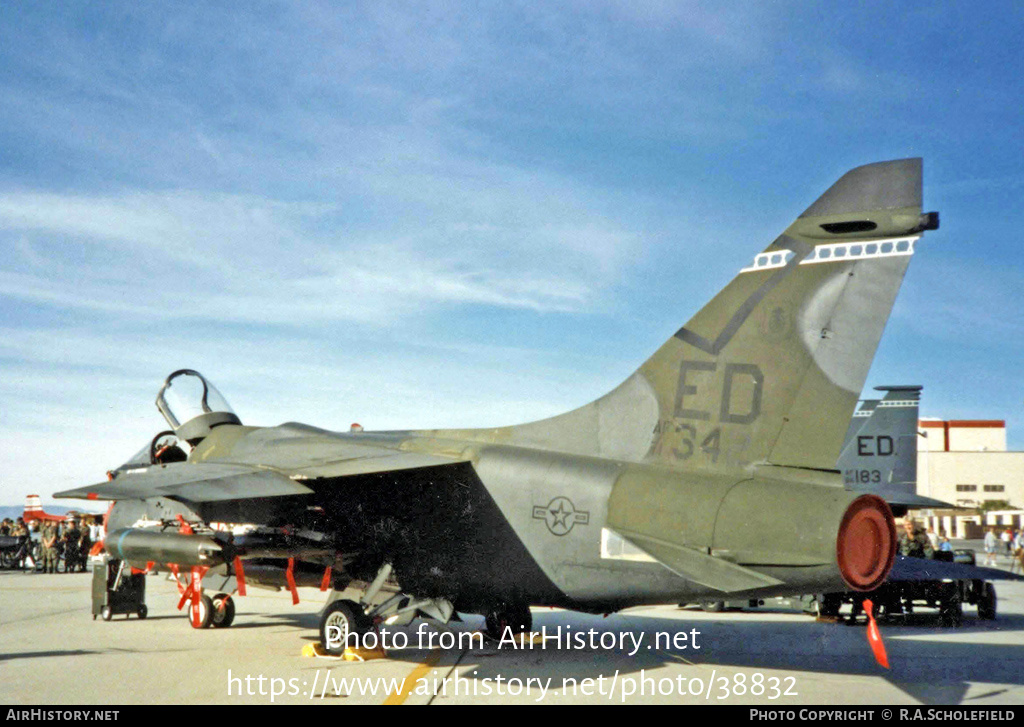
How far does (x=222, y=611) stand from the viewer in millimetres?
13109

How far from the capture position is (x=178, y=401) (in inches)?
486

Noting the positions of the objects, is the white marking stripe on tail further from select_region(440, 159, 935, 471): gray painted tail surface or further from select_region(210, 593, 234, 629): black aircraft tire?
select_region(210, 593, 234, 629): black aircraft tire

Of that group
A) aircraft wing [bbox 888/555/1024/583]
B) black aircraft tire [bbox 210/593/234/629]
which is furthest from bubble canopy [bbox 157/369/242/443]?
aircraft wing [bbox 888/555/1024/583]

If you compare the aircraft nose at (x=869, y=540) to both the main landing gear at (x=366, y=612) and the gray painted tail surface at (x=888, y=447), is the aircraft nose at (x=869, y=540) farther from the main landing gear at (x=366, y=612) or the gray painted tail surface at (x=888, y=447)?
the gray painted tail surface at (x=888, y=447)

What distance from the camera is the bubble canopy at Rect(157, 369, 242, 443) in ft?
40.0

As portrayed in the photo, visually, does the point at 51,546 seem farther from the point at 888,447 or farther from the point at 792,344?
the point at 792,344

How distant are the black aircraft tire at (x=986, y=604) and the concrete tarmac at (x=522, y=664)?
1159 mm

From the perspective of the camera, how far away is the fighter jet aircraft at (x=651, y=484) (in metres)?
7.31

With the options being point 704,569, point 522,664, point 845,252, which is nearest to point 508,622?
point 522,664

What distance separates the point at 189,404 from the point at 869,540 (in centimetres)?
927

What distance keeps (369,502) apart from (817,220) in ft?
18.8

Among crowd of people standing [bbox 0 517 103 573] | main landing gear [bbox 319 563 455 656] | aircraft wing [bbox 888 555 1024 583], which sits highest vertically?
aircraft wing [bbox 888 555 1024 583]

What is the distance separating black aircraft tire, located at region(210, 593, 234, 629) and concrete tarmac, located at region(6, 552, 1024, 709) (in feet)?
0.60
